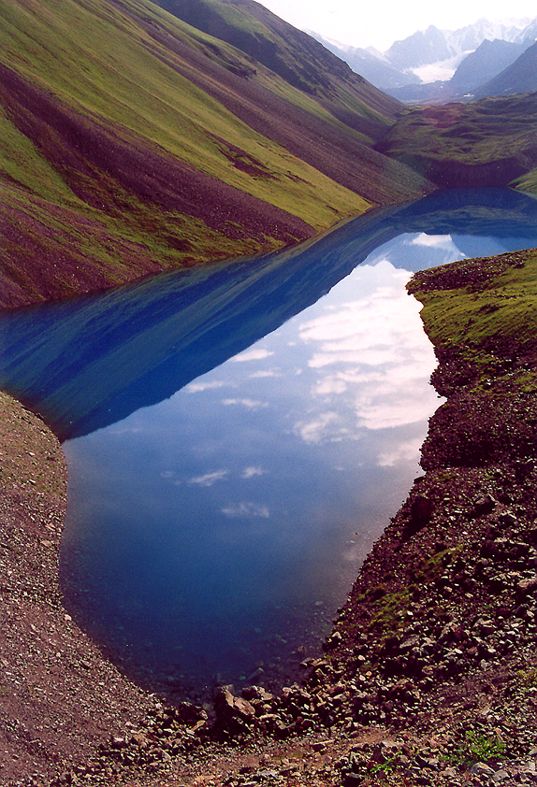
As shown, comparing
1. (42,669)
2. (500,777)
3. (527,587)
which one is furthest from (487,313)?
(500,777)

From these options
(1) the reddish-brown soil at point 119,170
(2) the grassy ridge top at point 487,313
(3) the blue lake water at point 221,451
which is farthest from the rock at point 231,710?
(1) the reddish-brown soil at point 119,170

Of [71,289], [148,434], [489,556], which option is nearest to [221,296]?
[71,289]

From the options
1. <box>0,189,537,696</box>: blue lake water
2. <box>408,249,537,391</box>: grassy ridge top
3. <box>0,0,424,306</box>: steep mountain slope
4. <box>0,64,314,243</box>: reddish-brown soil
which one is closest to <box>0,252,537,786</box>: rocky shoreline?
<box>0,189,537,696</box>: blue lake water

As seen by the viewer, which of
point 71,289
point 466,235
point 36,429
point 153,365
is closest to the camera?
A: point 36,429

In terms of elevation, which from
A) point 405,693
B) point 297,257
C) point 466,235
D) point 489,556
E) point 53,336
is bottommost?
point 53,336

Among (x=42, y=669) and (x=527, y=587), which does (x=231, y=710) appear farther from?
(x=527, y=587)

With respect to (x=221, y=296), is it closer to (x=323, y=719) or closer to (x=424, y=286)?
(x=424, y=286)

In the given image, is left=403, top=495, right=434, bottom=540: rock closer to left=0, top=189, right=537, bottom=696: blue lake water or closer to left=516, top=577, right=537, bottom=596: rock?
left=0, top=189, right=537, bottom=696: blue lake water
